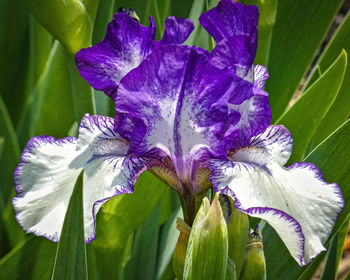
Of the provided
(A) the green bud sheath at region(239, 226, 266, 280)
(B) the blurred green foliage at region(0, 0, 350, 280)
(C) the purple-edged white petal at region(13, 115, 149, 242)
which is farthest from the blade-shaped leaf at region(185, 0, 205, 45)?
(A) the green bud sheath at region(239, 226, 266, 280)

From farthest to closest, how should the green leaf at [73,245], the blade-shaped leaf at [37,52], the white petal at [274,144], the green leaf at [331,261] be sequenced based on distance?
the blade-shaped leaf at [37,52]
the green leaf at [331,261]
the white petal at [274,144]
the green leaf at [73,245]

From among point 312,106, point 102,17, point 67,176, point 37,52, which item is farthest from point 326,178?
point 37,52

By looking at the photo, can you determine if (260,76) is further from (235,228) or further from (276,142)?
(235,228)

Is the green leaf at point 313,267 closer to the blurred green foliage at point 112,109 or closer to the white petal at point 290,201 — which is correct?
the blurred green foliage at point 112,109

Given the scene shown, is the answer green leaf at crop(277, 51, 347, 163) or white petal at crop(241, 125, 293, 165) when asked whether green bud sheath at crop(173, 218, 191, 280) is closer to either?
white petal at crop(241, 125, 293, 165)

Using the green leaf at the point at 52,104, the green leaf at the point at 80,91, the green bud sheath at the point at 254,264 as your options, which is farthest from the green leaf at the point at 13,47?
the green bud sheath at the point at 254,264
